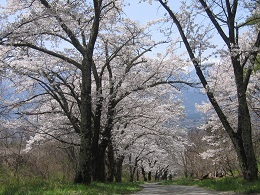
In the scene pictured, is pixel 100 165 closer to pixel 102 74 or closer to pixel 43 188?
pixel 102 74

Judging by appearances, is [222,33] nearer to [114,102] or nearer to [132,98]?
[114,102]

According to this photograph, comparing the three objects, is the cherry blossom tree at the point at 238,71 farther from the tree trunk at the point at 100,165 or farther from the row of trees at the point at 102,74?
the tree trunk at the point at 100,165

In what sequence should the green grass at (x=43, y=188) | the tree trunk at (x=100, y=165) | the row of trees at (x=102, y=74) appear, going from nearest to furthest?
→ 1. the green grass at (x=43, y=188)
2. the row of trees at (x=102, y=74)
3. the tree trunk at (x=100, y=165)

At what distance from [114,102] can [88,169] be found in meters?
6.11

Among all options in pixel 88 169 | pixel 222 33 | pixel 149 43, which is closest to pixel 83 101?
pixel 88 169

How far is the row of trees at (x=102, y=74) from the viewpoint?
11555mm

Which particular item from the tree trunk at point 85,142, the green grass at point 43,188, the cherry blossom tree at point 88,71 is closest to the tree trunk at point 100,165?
the cherry blossom tree at point 88,71

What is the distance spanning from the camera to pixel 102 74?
18328 millimetres

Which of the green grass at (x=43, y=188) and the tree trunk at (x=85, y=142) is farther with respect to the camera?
the tree trunk at (x=85, y=142)

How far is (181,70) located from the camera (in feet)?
63.8

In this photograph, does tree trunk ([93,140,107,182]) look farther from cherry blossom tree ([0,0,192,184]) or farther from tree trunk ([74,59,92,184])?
tree trunk ([74,59,92,184])

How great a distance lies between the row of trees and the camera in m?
11.6

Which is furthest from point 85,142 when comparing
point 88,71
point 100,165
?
point 100,165

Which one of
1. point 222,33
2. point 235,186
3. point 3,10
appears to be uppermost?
point 3,10
